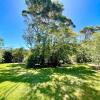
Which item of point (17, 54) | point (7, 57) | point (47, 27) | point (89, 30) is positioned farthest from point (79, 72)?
point (17, 54)

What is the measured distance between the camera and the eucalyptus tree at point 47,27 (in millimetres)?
34656

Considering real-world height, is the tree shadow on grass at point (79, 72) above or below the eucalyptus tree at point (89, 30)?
below

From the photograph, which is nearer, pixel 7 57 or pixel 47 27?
pixel 47 27

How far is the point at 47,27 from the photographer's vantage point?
35.1 metres

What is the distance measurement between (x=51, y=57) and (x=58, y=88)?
21.0 m

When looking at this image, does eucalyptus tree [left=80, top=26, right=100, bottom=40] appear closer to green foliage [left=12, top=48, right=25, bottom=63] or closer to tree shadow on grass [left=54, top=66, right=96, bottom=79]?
green foliage [left=12, top=48, right=25, bottom=63]

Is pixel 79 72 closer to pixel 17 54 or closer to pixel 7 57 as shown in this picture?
pixel 7 57

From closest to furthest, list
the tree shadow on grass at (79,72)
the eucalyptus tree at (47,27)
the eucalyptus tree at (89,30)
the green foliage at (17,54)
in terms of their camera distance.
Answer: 1. the tree shadow on grass at (79,72)
2. the eucalyptus tree at (47,27)
3. the eucalyptus tree at (89,30)
4. the green foliage at (17,54)

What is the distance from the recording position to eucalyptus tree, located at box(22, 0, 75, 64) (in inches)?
1364

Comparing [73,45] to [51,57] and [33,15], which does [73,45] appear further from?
[33,15]

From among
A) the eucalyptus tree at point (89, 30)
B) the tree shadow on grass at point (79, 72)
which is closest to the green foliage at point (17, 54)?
the eucalyptus tree at point (89, 30)

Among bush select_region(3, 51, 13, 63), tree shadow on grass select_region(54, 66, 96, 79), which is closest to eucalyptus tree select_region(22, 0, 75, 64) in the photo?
tree shadow on grass select_region(54, 66, 96, 79)

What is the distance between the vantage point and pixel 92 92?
44.6 feet

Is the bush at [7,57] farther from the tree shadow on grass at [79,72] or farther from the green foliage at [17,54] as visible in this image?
the tree shadow on grass at [79,72]
